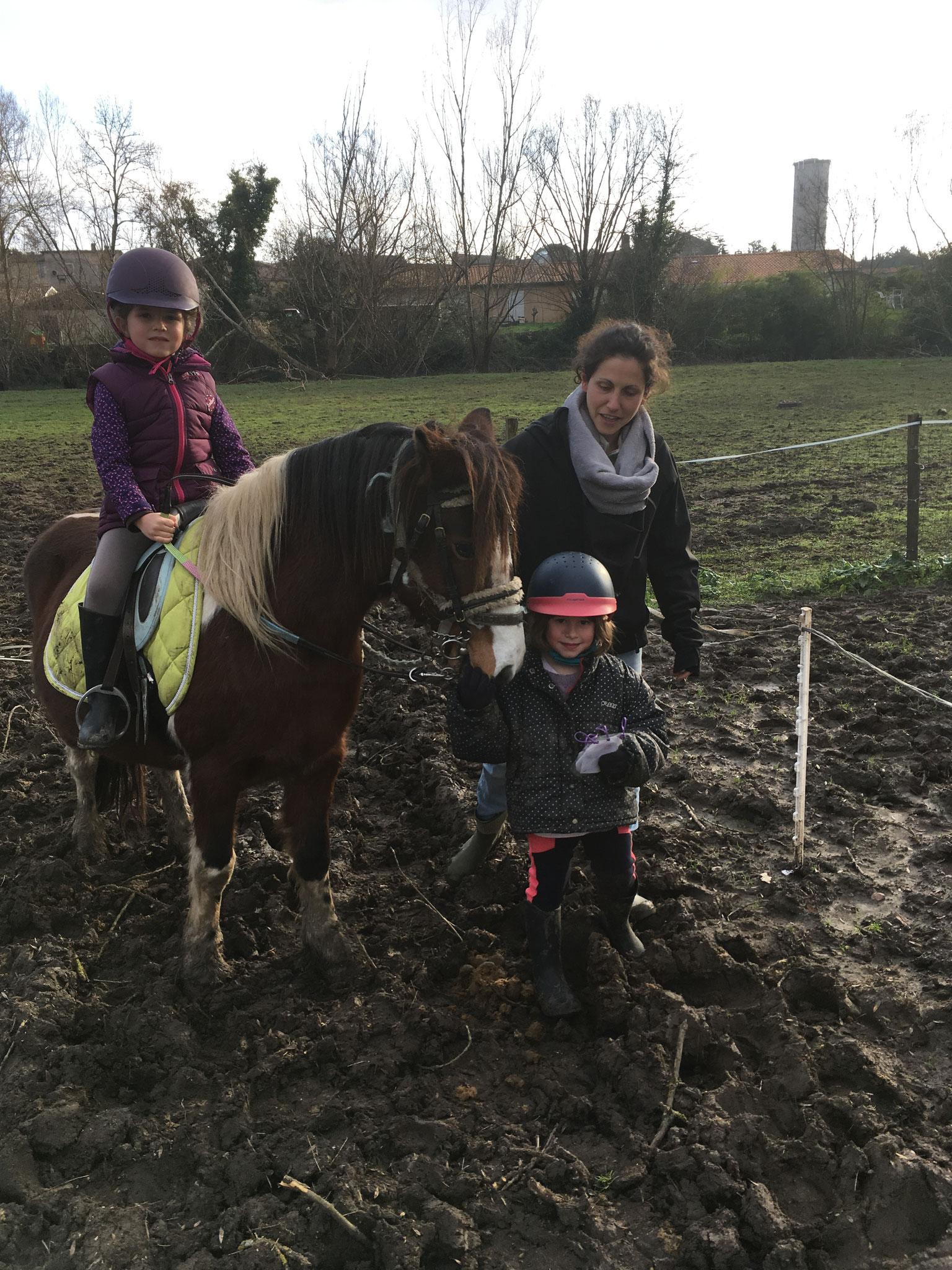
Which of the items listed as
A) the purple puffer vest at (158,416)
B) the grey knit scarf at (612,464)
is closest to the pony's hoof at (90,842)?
the purple puffer vest at (158,416)

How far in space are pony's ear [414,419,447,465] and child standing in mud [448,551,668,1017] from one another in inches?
21.2

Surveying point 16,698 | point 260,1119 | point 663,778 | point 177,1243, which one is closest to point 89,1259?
point 177,1243

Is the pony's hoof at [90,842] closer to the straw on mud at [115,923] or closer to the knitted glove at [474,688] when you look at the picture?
the straw on mud at [115,923]

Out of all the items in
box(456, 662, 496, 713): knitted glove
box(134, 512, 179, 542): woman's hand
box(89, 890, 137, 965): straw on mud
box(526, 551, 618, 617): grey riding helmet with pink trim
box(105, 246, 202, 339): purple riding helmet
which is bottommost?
box(89, 890, 137, 965): straw on mud

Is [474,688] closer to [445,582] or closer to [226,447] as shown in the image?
[445,582]

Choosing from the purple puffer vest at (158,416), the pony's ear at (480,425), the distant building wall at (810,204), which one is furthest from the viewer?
the distant building wall at (810,204)

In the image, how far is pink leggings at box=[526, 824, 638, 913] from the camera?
9.37ft

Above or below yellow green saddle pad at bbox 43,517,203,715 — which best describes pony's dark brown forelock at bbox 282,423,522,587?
above

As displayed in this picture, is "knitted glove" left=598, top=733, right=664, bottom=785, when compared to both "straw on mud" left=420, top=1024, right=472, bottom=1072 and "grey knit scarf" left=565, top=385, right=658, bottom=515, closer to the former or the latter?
"grey knit scarf" left=565, top=385, right=658, bottom=515

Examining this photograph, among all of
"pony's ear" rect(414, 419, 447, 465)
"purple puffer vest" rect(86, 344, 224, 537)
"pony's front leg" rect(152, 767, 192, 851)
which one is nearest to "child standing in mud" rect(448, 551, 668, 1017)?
"pony's ear" rect(414, 419, 447, 465)

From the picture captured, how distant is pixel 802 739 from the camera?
3.73 m

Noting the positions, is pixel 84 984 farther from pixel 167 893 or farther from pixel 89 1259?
pixel 89 1259

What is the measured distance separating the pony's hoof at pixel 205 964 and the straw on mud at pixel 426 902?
794 millimetres

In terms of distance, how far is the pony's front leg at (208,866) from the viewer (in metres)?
2.93
